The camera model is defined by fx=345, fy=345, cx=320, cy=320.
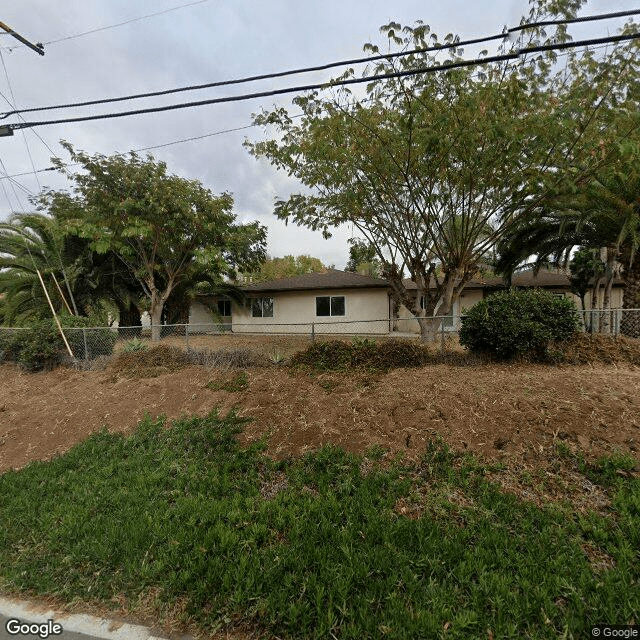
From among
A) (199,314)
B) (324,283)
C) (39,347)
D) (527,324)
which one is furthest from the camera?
(199,314)

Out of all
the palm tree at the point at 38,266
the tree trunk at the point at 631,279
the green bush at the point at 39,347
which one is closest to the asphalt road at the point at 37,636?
the green bush at the point at 39,347

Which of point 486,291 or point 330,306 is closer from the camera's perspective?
point 486,291

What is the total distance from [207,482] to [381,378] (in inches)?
120

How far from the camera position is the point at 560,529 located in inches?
99.6

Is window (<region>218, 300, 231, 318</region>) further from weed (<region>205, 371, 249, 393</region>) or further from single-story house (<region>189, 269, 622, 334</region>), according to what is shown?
weed (<region>205, 371, 249, 393</region>)

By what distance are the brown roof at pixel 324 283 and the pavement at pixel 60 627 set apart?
48.9 ft

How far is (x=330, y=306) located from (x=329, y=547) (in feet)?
49.0

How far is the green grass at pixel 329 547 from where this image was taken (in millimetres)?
2008

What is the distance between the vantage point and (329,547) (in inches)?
98.3

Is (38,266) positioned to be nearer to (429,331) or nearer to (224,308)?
(224,308)

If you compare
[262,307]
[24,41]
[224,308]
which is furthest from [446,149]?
[224,308]

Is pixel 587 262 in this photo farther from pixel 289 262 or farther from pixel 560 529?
pixel 289 262

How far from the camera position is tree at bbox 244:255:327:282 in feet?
124

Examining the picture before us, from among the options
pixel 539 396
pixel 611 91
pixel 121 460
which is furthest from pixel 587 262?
pixel 121 460
